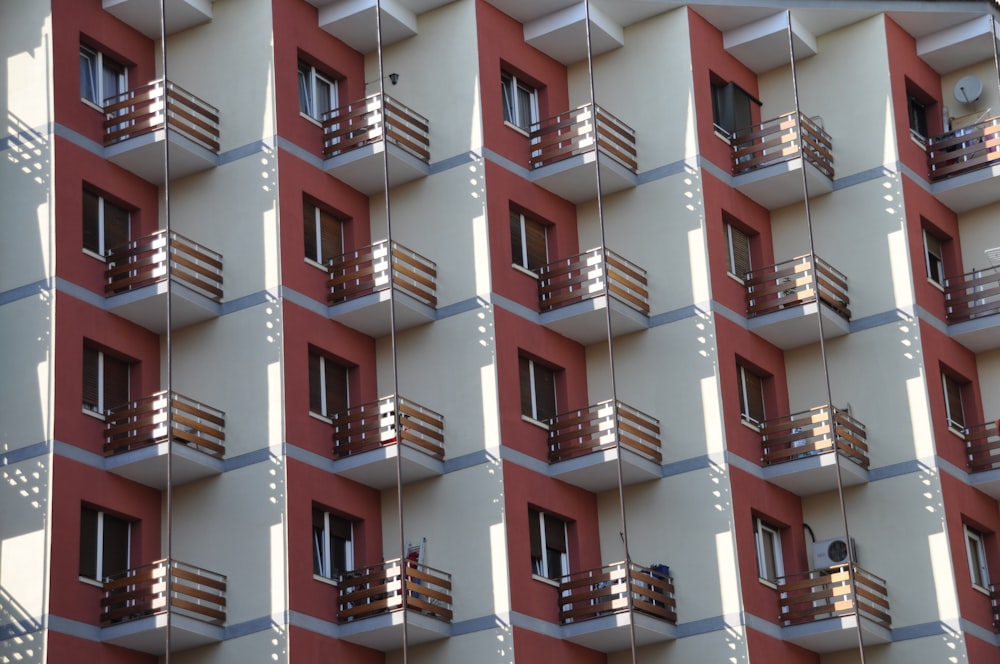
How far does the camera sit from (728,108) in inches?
2142

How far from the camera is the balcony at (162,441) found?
46188 mm

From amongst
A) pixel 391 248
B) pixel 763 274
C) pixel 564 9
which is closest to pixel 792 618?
pixel 763 274

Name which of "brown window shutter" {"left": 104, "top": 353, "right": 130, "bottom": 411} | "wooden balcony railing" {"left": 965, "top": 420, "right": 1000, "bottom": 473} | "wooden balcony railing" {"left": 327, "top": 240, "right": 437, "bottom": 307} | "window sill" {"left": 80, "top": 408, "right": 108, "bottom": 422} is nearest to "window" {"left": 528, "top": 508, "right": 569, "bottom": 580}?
"wooden balcony railing" {"left": 327, "top": 240, "right": 437, "bottom": 307}

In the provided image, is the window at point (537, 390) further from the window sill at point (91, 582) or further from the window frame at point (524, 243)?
the window sill at point (91, 582)

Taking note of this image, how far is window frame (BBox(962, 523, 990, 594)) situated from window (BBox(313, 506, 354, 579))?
13.6 m

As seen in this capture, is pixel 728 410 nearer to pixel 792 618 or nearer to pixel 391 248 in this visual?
pixel 792 618

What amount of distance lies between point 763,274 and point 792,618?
27.0 feet

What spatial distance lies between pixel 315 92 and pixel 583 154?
6.21 m

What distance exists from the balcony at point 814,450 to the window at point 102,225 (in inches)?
583

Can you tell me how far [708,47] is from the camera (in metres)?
54.2

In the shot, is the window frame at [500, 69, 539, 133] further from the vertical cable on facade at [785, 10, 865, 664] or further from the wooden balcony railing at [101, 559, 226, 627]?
the wooden balcony railing at [101, 559, 226, 627]

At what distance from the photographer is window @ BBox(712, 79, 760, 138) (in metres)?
54.2

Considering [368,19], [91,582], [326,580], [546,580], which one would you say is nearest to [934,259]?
[546,580]

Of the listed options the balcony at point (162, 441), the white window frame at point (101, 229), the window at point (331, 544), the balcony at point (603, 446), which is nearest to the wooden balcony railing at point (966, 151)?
the balcony at point (603, 446)
